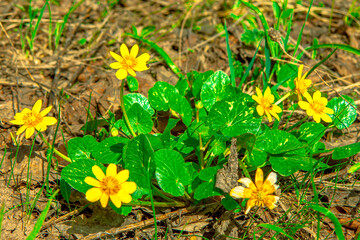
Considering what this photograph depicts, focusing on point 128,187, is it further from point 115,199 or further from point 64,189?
point 64,189

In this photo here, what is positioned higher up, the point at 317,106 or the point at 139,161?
the point at 317,106

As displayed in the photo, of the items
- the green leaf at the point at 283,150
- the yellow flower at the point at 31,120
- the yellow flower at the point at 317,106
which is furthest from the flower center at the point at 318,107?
the yellow flower at the point at 31,120

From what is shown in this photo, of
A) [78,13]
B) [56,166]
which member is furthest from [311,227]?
[78,13]

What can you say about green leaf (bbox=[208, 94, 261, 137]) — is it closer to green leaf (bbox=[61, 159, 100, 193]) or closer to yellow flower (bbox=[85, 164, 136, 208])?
yellow flower (bbox=[85, 164, 136, 208])

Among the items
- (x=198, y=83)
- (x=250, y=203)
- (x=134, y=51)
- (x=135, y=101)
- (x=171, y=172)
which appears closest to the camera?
(x=250, y=203)

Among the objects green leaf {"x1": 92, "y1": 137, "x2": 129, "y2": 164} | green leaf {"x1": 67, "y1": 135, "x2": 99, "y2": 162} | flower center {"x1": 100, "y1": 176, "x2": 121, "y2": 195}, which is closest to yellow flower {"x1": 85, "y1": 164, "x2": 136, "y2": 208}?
flower center {"x1": 100, "y1": 176, "x2": 121, "y2": 195}

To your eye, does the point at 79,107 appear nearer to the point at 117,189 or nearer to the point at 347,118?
the point at 117,189

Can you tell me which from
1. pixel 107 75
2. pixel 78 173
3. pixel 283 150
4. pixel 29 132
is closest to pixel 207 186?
pixel 283 150

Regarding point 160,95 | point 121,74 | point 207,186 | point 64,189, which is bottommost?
point 64,189
